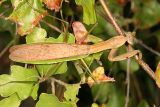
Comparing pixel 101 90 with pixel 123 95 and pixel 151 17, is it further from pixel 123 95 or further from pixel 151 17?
pixel 151 17

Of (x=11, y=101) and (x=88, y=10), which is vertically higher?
(x=88, y=10)

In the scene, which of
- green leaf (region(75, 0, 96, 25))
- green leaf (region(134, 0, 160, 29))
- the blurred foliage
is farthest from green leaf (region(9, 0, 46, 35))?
green leaf (region(134, 0, 160, 29))

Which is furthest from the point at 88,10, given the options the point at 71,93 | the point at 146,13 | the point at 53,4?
the point at 146,13

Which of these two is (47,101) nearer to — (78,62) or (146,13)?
(78,62)

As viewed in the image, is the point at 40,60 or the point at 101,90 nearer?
the point at 40,60

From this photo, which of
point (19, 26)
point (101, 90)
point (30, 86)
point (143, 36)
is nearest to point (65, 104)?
point (30, 86)

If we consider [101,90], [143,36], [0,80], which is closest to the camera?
[0,80]

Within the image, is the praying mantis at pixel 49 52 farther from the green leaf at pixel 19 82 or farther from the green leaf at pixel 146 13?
the green leaf at pixel 146 13
